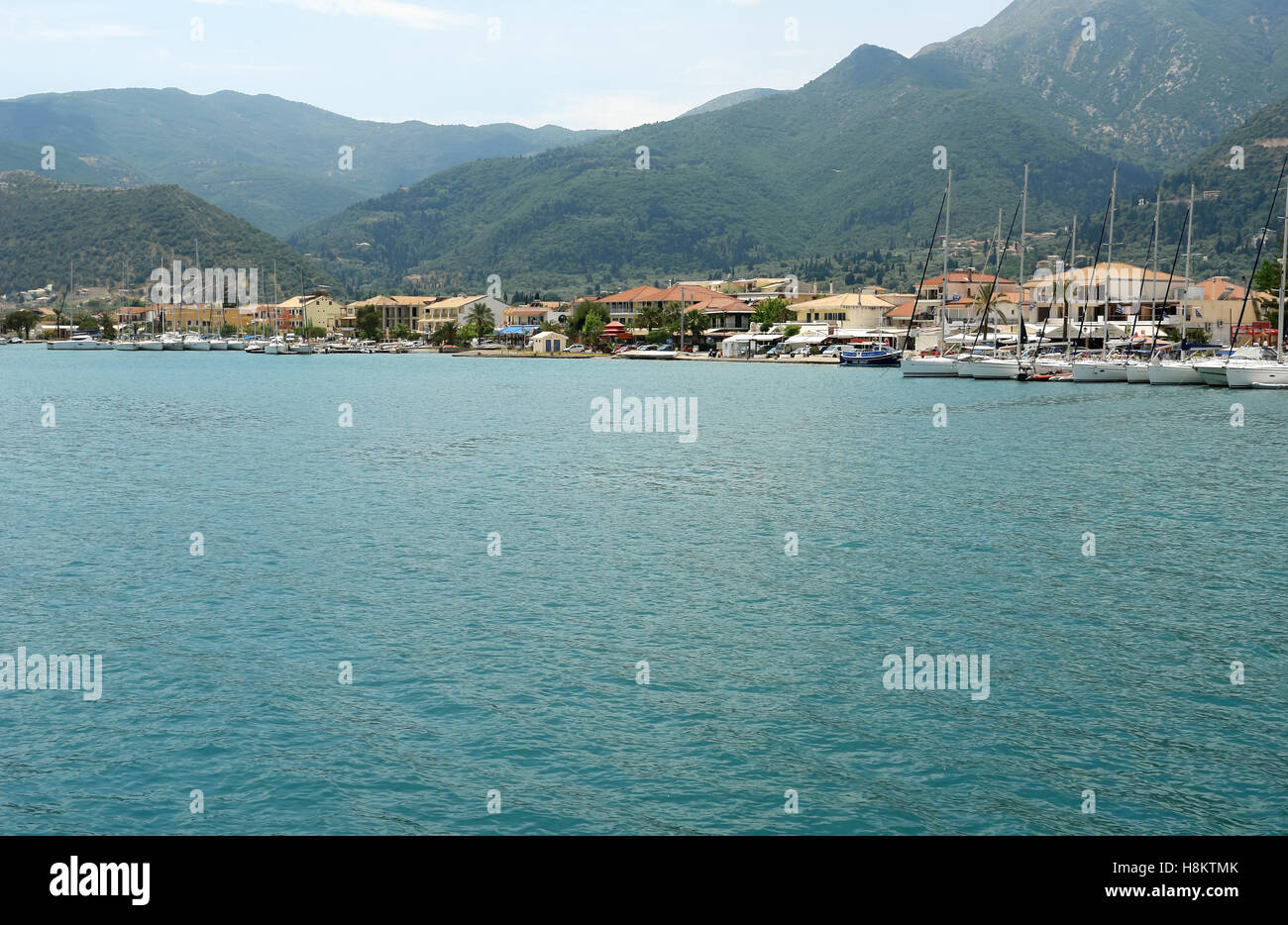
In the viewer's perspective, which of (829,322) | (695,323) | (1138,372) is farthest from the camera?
(695,323)

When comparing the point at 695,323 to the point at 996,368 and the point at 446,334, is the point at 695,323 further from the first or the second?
the point at 996,368

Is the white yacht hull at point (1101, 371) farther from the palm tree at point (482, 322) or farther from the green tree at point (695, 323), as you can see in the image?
the palm tree at point (482, 322)

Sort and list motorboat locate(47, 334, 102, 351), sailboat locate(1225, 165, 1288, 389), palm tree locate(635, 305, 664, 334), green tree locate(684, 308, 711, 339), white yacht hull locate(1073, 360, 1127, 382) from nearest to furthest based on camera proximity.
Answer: sailboat locate(1225, 165, 1288, 389)
white yacht hull locate(1073, 360, 1127, 382)
green tree locate(684, 308, 711, 339)
palm tree locate(635, 305, 664, 334)
motorboat locate(47, 334, 102, 351)

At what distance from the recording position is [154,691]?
1554 centimetres

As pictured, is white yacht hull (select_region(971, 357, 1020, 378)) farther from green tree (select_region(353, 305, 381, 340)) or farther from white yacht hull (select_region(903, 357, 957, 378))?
green tree (select_region(353, 305, 381, 340))

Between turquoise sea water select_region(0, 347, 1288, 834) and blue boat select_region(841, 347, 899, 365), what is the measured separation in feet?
236

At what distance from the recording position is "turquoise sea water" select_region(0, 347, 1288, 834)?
12312 millimetres

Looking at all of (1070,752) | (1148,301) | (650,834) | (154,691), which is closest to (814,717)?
(1070,752)

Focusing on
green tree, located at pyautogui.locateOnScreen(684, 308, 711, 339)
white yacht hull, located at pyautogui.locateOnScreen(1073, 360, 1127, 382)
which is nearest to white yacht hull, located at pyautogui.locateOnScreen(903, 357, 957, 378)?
white yacht hull, located at pyautogui.locateOnScreen(1073, 360, 1127, 382)

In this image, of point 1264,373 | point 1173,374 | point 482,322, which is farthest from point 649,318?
point 1264,373

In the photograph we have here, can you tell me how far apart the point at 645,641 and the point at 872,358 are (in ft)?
324

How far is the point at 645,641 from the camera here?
1781 centimetres

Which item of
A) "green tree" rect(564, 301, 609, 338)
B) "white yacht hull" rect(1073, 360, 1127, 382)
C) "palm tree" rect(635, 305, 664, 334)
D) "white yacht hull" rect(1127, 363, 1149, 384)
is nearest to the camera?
"white yacht hull" rect(1127, 363, 1149, 384)

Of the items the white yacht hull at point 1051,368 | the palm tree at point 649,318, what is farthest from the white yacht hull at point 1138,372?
the palm tree at point 649,318
